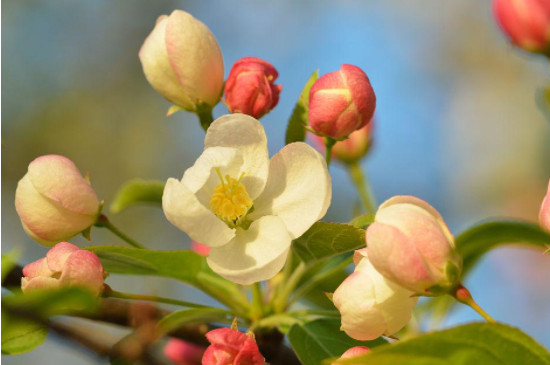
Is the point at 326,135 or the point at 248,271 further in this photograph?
the point at 326,135

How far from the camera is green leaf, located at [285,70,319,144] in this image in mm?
1206

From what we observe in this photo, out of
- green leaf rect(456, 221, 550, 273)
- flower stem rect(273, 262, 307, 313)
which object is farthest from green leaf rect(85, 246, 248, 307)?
green leaf rect(456, 221, 550, 273)

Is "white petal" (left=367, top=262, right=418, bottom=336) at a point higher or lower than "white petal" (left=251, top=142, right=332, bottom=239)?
lower

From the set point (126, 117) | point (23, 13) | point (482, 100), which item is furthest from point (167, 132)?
point (482, 100)

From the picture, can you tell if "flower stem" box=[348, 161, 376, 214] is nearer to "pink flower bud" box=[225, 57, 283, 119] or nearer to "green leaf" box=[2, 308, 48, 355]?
"pink flower bud" box=[225, 57, 283, 119]

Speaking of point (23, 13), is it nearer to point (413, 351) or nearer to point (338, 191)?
point (338, 191)

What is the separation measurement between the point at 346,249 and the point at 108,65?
18.5 feet

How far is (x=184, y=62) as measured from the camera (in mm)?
1188

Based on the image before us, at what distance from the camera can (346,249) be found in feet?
3.42

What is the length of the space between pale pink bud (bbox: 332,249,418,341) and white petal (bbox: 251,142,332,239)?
119 millimetres

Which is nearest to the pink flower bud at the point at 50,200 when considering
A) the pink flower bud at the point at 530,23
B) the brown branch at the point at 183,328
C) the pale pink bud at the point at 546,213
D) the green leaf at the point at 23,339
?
the brown branch at the point at 183,328

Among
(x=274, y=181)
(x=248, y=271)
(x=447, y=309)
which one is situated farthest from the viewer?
(x=447, y=309)

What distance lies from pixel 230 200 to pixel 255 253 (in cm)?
11

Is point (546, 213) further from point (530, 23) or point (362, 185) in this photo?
point (362, 185)
